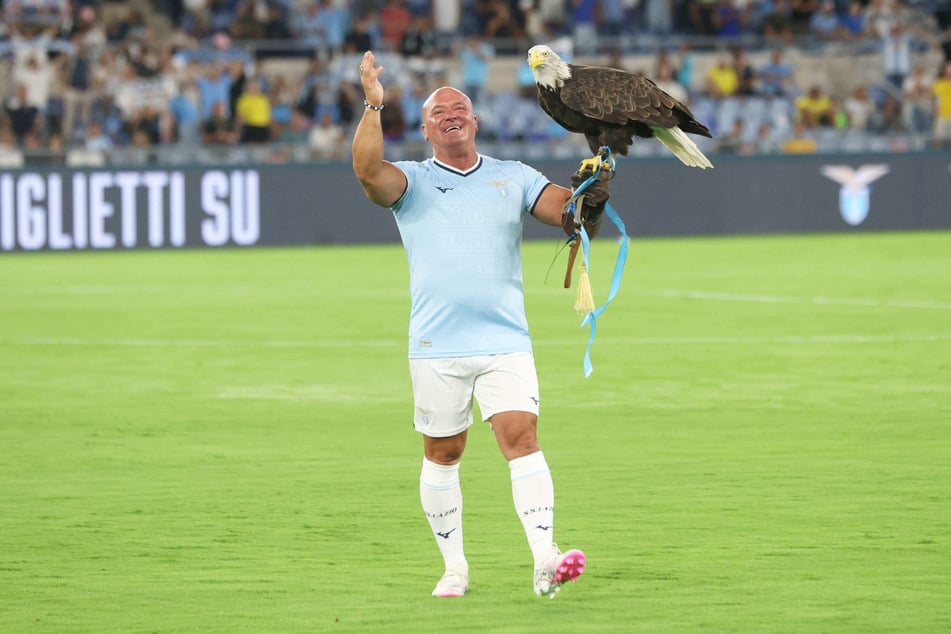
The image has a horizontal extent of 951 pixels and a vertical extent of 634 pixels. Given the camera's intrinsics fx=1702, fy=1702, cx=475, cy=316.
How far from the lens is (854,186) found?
29.7 metres

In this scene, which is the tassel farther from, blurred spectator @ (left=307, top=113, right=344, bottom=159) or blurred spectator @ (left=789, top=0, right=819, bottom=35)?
blurred spectator @ (left=789, top=0, right=819, bottom=35)

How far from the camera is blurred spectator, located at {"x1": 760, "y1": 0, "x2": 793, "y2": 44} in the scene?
33.3 meters

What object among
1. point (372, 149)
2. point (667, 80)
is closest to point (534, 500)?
point (372, 149)

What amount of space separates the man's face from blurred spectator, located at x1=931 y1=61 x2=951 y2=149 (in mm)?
24608

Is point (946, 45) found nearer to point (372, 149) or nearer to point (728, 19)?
point (728, 19)

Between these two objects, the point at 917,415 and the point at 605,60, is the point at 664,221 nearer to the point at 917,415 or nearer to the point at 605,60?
the point at 605,60

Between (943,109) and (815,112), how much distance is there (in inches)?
88.3

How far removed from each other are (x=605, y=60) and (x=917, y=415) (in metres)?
20.8

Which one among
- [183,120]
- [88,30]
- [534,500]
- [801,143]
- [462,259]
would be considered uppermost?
[88,30]

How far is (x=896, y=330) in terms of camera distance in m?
16.5

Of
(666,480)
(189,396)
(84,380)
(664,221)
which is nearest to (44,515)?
(666,480)

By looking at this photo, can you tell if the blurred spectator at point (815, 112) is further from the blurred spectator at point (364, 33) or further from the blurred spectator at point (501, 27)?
the blurred spectator at point (364, 33)

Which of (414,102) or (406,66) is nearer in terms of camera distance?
(414,102)

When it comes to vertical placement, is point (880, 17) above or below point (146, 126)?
above
